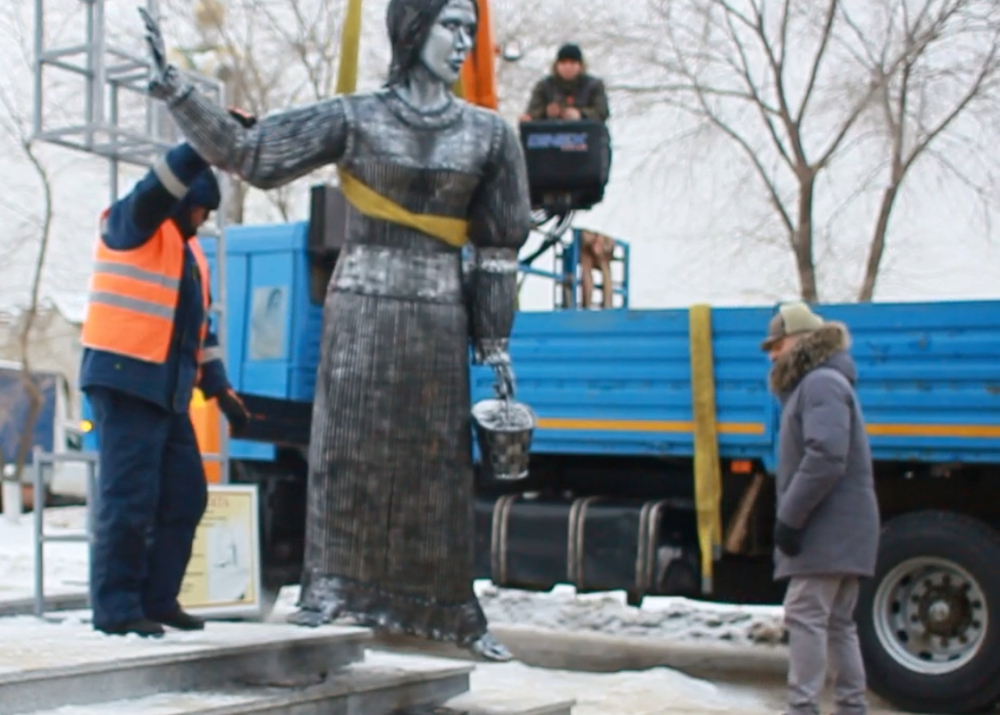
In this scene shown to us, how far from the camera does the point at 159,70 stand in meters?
4.46

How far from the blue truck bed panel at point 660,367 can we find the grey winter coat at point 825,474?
180 centimetres

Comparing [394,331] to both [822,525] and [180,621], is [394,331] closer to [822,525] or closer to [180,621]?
[180,621]

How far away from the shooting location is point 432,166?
4785 mm

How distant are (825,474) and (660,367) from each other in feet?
8.74

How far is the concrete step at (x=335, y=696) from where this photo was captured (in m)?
4.67

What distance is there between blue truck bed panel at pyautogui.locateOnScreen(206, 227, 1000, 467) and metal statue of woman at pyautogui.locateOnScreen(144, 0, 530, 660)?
3822mm

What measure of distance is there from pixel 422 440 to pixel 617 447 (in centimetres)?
425

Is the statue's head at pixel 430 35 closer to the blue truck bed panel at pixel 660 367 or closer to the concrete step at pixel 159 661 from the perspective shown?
the concrete step at pixel 159 661

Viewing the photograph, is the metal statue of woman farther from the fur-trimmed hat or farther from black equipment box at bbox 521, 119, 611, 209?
black equipment box at bbox 521, 119, 611, 209

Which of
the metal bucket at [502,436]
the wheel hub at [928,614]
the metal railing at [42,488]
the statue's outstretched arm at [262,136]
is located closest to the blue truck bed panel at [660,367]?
the wheel hub at [928,614]

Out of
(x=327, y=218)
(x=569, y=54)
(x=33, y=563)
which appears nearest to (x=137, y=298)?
(x=327, y=218)

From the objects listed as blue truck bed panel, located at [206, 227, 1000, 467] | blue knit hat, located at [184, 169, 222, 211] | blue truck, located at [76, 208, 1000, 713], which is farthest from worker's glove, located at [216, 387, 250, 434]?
blue truck bed panel, located at [206, 227, 1000, 467]

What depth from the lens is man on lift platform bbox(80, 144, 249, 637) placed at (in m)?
5.18

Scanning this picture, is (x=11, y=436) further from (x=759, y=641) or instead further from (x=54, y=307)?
(x=759, y=641)
